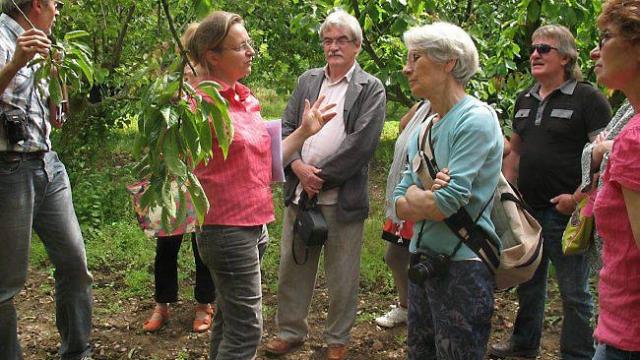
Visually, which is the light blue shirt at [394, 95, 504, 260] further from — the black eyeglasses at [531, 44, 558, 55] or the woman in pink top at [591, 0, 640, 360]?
the black eyeglasses at [531, 44, 558, 55]

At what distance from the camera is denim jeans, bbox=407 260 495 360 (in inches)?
110

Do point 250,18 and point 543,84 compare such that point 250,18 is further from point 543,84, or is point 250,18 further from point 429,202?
point 429,202

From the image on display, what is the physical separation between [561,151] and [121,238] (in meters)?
4.18

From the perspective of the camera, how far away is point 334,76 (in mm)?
4254

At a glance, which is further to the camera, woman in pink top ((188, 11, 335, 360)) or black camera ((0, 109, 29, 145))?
black camera ((0, 109, 29, 145))

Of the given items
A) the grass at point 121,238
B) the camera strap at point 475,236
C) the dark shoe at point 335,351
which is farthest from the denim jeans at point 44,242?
the camera strap at point 475,236

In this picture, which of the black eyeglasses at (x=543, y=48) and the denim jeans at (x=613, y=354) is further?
the black eyeglasses at (x=543, y=48)

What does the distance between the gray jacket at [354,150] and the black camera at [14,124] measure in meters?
1.48

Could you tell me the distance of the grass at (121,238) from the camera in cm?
565

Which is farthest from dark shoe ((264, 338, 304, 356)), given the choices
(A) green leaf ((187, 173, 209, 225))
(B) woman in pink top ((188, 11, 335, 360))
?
(A) green leaf ((187, 173, 209, 225))

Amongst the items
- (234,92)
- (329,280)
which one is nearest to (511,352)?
(329,280)

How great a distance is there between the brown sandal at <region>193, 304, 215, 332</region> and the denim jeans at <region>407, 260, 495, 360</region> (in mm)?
2173

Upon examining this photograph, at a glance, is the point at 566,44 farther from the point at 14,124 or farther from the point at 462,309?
the point at 14,124

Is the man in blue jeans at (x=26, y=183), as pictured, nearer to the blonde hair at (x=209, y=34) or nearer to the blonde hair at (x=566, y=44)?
the blonde hair at (x=209, y=34)
